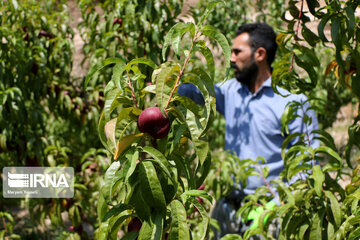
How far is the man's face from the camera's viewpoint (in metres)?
2.17

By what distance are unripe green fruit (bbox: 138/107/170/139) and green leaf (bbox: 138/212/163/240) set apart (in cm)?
15

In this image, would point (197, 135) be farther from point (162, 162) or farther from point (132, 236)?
point (132, 236)

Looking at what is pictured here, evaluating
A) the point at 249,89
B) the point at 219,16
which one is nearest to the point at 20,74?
the point at 249,89

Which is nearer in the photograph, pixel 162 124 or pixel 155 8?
pixel 162 124

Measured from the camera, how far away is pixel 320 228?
101 cm

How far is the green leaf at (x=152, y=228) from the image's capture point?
682 millimetres

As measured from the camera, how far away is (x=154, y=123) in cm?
73

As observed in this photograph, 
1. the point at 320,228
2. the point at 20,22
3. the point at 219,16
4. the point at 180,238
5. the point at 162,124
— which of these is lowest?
the point at 320,228

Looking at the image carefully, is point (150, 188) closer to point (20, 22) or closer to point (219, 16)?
point (20, 22)

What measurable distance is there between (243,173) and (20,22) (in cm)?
154

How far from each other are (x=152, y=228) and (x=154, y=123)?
18 cm

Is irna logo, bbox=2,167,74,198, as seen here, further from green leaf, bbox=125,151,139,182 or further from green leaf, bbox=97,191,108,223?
green leaf, bbox=125,151,139,182

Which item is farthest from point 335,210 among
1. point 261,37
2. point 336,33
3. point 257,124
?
point 261,37

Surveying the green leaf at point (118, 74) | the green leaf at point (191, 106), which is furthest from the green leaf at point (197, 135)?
the green leaf at point (118, 74)
